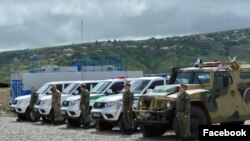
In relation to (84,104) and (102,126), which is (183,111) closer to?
(102,126)

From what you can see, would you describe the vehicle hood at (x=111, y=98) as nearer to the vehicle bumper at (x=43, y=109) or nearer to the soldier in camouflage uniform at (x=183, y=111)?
the soldier in camouflage uniform at (x=183, y=111)

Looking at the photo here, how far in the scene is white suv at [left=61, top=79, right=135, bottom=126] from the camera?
66.1 ft

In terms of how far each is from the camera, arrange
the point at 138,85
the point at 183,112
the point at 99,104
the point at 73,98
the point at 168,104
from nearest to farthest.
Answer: the point at 183,112, the point at 168,104, the point at 99,104, the point at 138,85, the point at 73,98

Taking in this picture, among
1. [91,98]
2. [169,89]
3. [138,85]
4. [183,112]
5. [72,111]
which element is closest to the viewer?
[183,112]

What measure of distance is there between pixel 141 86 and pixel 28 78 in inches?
678

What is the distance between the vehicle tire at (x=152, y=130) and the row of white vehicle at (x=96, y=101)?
1202 millimetres

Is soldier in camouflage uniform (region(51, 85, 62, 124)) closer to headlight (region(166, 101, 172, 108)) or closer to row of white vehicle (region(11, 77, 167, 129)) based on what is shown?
row of white vehicle (region(11, 77, 167, 129))

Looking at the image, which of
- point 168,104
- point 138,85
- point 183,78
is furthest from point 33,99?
point 168,104

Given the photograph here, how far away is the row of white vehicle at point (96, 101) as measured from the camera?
17.9 m

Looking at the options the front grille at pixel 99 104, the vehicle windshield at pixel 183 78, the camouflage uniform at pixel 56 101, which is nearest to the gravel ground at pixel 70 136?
the front grille at pixel 99 104

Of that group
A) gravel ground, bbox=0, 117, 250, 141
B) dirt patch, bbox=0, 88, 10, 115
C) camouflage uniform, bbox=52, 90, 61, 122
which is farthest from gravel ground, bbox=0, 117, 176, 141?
dirt patch, bbox=0, 88, 10, 115

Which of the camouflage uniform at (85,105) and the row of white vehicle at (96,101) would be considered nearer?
the row of white vehicle at (96,101)

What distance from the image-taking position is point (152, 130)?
16109 mm

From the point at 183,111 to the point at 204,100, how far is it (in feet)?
4.10
